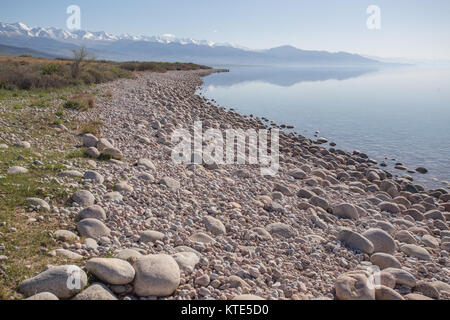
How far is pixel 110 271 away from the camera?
378cm

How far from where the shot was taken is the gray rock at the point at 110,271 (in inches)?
148

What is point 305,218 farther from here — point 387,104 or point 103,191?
point 387,104

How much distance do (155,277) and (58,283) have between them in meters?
1.07

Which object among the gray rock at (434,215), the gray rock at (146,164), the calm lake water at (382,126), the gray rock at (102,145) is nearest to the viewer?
the gray rock at (146,164)

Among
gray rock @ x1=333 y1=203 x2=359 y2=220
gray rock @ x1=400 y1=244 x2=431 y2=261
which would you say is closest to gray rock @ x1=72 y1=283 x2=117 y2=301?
gray rock @ x1=400 y1=244 x2=431 y2=261

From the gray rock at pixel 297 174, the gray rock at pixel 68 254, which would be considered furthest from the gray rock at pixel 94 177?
the gray rock at pixel 297 174

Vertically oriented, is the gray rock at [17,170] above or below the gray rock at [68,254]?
above

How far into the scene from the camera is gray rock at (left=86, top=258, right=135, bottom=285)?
12.3 feet

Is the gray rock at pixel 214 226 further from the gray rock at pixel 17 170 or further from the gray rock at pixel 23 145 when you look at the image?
the gray rock at pixel 23 145

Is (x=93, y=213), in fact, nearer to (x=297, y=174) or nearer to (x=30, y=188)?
(x=30, y=188)

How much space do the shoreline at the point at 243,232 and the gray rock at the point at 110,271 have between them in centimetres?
1

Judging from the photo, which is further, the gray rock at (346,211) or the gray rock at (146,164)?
the gray rock at (146,164)

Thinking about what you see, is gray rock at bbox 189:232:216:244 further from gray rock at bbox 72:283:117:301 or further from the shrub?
the shrub

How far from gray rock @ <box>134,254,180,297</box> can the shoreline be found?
0.5 inches
